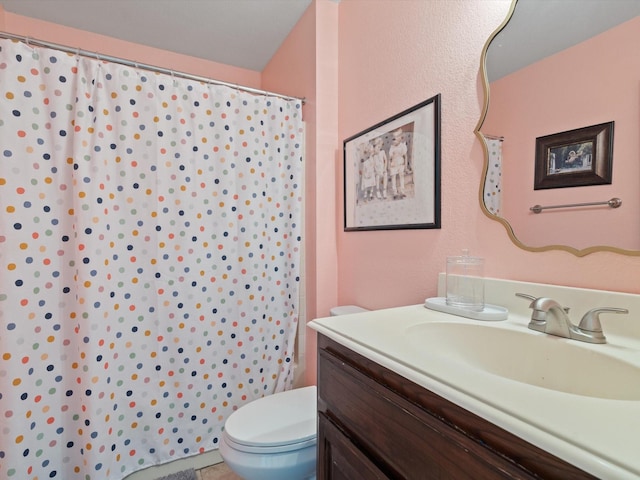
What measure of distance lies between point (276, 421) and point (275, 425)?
0.09ft

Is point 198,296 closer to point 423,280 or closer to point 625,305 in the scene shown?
point 423,280

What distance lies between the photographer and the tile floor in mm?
1539

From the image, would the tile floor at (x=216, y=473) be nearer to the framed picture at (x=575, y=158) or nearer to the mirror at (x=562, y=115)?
the mirror at (x=562, y=115)

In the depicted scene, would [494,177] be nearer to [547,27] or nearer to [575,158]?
[575,158]

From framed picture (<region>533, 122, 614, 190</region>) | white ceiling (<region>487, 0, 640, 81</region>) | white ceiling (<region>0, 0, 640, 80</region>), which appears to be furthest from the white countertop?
white ceiling (<region>0, 0, 640, 80</region>)

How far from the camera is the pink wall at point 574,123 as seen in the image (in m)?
0.70

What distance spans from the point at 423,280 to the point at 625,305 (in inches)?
23.4

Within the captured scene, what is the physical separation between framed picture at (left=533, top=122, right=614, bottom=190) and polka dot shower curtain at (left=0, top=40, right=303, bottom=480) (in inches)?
49.1

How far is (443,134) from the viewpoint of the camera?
Result: 3.75 ft

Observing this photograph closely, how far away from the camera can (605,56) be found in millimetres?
746

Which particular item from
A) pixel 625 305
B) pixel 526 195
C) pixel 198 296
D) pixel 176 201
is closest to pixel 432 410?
pixel 625 305

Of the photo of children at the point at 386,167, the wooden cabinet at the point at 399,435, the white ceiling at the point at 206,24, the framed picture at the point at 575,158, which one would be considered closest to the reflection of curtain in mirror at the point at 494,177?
the framed picture at the point at 575,158

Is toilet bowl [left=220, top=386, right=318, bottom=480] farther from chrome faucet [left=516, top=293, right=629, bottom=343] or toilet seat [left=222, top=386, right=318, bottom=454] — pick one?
chrome faucet [left=516, top=293, right=629, bottom=343]

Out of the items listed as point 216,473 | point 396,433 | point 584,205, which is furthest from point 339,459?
point 216,473
